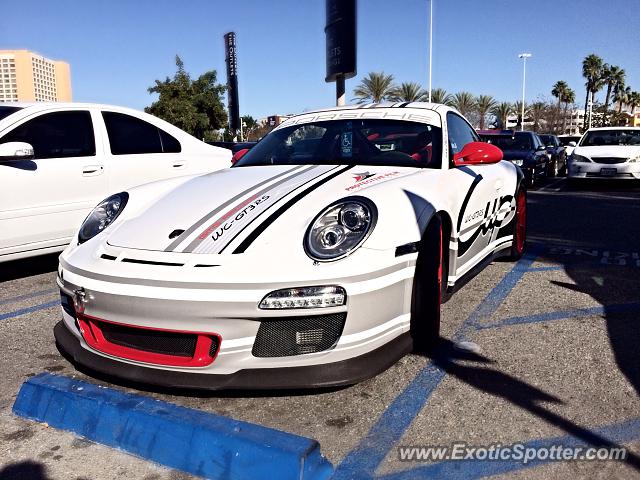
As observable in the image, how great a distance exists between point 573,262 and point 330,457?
388 cm

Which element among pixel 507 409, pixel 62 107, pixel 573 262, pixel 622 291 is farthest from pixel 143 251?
pixel 573 262

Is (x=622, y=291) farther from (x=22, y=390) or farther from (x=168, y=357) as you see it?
(x=22, y=390)

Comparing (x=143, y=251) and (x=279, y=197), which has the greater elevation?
(x=279, y=197)

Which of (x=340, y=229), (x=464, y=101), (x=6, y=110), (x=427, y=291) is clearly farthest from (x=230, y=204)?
Result: (x=464, y=101)

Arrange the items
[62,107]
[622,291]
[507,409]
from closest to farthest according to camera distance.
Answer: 1. [507,409]
2. [622,291]
3. [62,107]

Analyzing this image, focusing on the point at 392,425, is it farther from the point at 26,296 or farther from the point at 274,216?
the point at 26,296

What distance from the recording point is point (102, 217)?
3082mm

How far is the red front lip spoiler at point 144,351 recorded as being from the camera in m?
2.26

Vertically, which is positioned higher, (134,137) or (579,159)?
(134,137)

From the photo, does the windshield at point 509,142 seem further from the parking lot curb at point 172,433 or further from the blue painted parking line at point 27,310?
the parking lot curb at point 172,433

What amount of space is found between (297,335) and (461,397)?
830 millimetres

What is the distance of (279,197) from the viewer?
2.80m

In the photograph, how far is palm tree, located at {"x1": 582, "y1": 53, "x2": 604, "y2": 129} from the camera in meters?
58.2

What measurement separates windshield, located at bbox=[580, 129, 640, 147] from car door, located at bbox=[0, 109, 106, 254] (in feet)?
37.8
